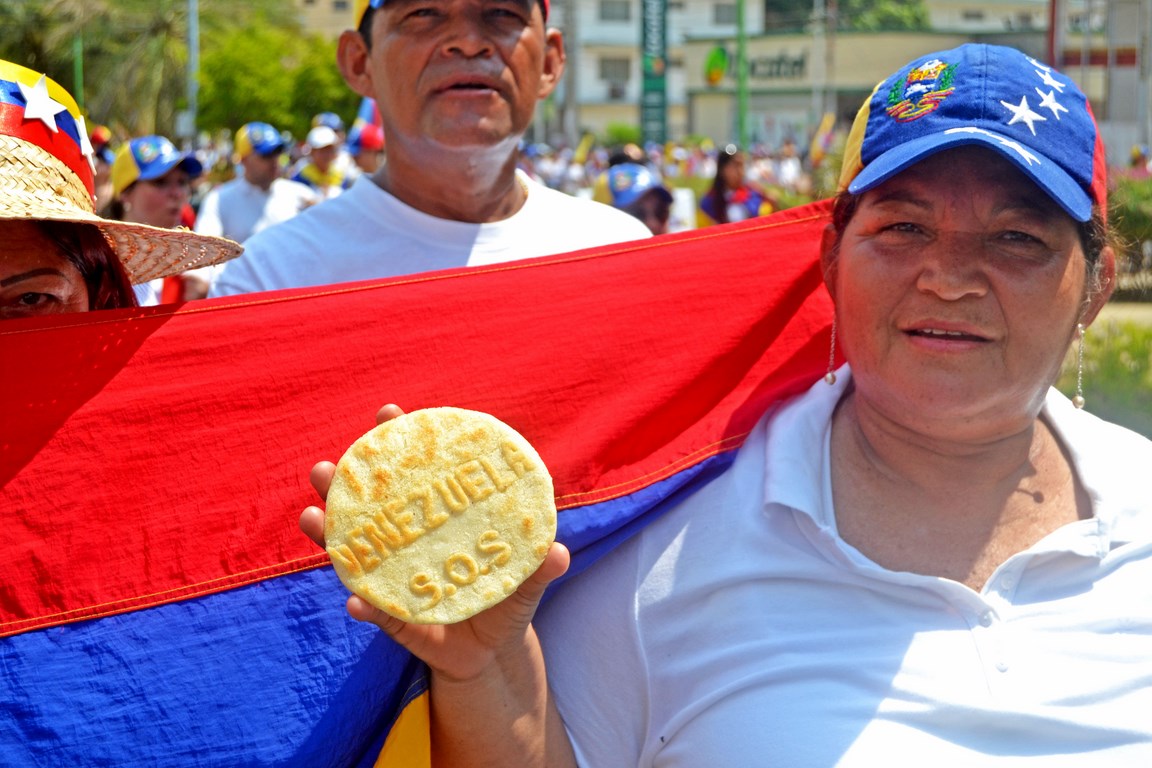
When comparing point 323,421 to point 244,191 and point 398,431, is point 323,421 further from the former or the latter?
point 244,191

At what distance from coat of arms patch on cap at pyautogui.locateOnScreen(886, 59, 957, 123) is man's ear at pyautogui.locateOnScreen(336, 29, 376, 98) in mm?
1485

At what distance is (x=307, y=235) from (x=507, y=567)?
4.82 ft

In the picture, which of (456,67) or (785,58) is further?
(785,58)

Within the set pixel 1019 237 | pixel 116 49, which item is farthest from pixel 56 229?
pixel 116 49

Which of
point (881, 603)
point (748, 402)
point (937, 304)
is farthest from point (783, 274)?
point (881, 603)

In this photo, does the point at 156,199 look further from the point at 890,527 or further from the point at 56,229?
the point at 890,527

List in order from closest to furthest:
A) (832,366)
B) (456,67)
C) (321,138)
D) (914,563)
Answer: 1. (914,563)
2. (832,366)
3. (456,67)
4. (321,138)

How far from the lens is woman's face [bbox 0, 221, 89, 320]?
2.11 m

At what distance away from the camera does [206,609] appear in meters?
2.14

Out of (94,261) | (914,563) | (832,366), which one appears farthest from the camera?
(832,366)

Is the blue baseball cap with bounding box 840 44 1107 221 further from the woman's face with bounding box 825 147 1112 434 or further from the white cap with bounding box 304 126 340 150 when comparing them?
the white cap with bounding box 304 126 340 150

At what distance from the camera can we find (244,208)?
984 centimetres

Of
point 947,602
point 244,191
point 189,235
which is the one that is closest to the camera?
point 947,602

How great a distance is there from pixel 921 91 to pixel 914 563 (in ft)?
2.71
